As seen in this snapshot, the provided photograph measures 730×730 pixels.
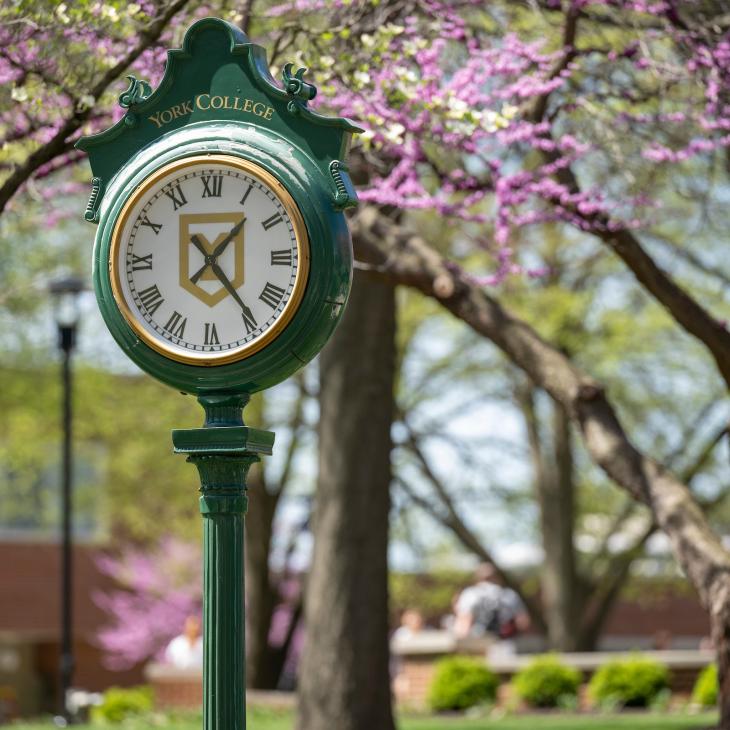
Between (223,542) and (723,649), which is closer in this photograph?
(223,542)

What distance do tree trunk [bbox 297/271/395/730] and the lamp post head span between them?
4315mm

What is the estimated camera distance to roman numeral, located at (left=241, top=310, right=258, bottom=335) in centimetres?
470

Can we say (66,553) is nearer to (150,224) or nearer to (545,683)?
(545,683)

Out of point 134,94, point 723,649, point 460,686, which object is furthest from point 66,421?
point 134,94

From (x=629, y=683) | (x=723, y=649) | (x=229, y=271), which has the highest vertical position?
(x=229, y=271)

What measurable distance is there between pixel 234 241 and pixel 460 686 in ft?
38.6

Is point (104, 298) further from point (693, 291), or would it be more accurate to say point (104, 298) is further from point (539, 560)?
point (539, 560)

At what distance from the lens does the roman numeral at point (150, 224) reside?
15.7ft

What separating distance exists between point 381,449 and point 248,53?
25.4ft

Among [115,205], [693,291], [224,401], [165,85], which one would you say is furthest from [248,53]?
[693,291]

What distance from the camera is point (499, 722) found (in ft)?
46.2

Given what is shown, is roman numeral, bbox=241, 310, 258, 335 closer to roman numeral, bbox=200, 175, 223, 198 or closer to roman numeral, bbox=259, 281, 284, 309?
roman numeral, bbox=259, 281, 284, 309

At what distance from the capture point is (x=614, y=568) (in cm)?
2362

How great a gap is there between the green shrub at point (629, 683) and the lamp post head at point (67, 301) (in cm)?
647
